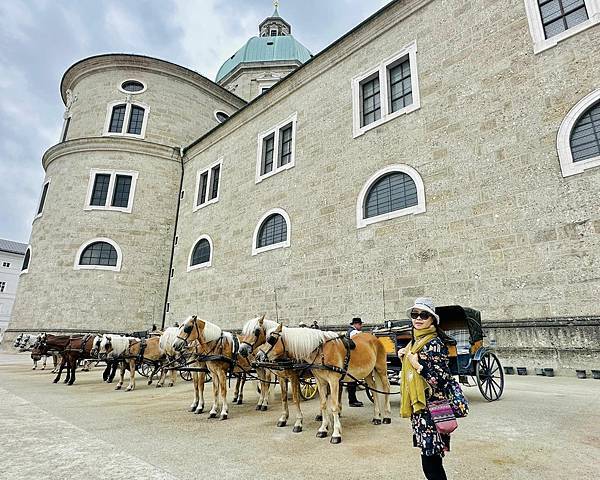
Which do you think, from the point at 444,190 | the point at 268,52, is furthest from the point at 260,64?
the point at 444,190

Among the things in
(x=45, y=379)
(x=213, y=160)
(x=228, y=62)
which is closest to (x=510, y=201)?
(x=45, y=379)

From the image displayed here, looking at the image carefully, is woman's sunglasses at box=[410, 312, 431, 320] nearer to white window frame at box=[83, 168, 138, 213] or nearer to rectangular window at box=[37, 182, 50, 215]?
white window frame at box=[83, 168, 138, 213]

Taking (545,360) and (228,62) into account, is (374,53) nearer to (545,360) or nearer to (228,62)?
(545,360)

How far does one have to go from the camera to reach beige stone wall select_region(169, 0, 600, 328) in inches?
346

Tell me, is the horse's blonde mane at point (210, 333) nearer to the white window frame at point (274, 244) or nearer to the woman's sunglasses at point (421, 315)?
the woman's sunglasses at point (421, 315)

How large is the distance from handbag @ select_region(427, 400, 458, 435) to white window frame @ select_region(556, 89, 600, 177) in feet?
28.8

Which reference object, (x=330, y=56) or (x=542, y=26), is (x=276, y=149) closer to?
(x=330, y=56)

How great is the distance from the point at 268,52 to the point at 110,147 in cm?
2104

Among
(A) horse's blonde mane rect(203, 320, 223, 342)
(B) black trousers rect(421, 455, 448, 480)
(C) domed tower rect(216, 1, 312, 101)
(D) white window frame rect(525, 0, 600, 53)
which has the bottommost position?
(B) black trousers rect(421, 455, 448, 480)

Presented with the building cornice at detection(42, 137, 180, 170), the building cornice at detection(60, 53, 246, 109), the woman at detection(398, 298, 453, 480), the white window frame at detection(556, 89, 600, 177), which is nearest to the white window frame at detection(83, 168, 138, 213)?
the building cornice at detection(42, 137, 180, 170)

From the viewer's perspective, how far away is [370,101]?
14.4 metres

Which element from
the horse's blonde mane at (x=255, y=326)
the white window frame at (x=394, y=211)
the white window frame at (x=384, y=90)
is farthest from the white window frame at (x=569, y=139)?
the horse's blonde mane at (x=255, y=326)

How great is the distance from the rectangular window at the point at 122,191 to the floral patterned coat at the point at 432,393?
23508 millimetres

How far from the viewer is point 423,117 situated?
472 inches
